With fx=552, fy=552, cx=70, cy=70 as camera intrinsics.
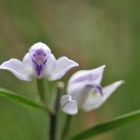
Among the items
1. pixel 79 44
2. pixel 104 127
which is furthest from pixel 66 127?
pixel 79 44

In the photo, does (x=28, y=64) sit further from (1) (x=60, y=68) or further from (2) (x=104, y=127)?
(2) (x=104, y=127)

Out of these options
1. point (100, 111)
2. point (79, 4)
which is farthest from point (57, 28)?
point (100, 111)

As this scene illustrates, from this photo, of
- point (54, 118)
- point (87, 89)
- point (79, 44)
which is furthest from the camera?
point (79, 44)

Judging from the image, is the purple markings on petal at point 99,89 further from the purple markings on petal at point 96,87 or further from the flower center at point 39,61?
the flower center at point 39,61

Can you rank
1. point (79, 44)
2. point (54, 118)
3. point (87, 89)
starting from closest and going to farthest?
point (54, 118), point (87, 89), point (79, 44)

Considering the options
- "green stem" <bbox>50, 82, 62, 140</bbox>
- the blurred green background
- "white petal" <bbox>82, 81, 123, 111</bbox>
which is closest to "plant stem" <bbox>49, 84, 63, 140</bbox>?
"green stem" <bbox>50, 82, 62, 140</bbox>

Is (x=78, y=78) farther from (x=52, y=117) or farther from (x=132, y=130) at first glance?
(x=132, y=130)

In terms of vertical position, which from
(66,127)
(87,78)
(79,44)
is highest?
(79,44)
